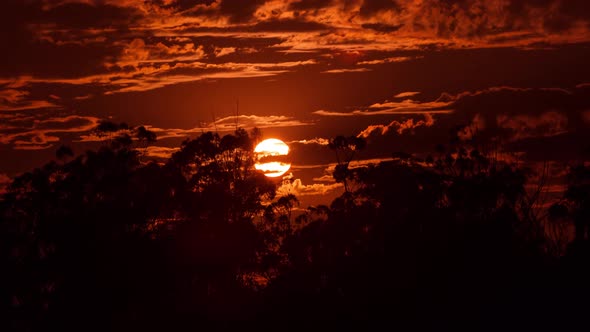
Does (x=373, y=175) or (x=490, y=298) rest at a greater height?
(x=373, y=175)

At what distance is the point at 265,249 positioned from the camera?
4662 centimetres

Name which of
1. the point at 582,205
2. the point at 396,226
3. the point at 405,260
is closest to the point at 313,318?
the point at 405,260

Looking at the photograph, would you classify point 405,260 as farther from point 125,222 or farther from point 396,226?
point 125,222

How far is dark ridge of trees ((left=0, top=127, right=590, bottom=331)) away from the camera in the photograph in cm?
3244

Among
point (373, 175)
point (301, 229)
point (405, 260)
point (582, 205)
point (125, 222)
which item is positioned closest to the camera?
point (405, 260)

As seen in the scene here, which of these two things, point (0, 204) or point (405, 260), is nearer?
point (405, 260)

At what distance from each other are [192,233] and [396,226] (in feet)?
35.3

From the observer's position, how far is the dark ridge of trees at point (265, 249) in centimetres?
3244

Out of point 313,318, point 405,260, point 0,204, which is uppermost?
point 0,204

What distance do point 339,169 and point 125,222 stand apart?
430 inches

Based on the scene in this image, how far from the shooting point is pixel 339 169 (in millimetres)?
44156

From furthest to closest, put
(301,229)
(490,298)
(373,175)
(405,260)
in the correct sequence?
(301,229)
(373,175)
(405,260)
(490,298)

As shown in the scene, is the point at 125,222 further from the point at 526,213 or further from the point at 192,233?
the point at 526,213

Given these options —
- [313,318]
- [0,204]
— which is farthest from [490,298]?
[0,204]
